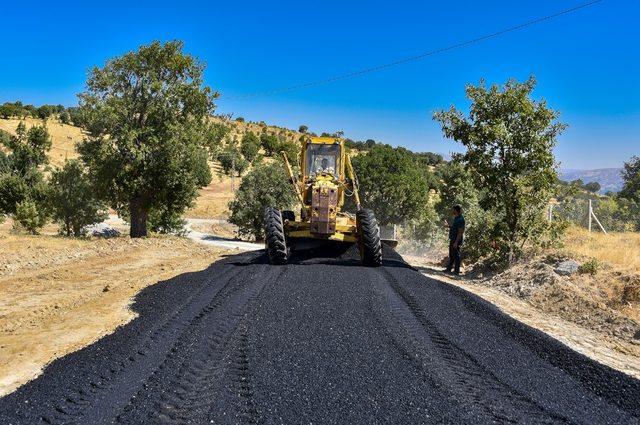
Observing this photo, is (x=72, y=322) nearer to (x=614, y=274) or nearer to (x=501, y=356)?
(x=501, y=356)

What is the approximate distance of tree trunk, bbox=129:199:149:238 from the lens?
19.1 metres

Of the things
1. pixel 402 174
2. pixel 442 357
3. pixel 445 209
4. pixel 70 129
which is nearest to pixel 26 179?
pixel 402 174

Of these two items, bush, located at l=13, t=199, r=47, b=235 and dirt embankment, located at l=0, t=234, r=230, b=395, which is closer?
dirt embankment, located at l=0, t=234, r=230, b=395

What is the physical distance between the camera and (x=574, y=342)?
705cm

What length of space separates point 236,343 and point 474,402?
102 inches

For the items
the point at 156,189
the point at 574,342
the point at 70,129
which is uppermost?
the point at 70,129

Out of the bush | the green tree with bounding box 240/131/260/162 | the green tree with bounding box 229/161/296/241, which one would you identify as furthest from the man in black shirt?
the green tree with bounding box 240/131/260/162

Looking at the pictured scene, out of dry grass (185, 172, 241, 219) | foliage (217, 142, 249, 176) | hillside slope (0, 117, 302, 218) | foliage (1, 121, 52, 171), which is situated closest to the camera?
foliage (1, 121, 52, 171)

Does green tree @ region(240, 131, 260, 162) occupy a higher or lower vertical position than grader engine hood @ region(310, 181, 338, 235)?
higher

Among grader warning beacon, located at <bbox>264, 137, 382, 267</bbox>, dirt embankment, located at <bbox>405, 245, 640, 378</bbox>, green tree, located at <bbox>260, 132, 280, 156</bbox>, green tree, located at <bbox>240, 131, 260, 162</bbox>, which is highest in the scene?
green tree, located at <bbox>260, 132, 280, 156</bbox>

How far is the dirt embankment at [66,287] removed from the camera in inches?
238

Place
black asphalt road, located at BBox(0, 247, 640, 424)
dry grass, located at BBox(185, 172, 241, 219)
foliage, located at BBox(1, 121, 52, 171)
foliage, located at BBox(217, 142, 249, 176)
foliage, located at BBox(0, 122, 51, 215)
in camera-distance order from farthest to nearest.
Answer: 1. foliage, located at BBox(217, 142, 249, 176)
2. dry grass, located at BBox(185, 172, 241, 219)
3. foliage, located at BBox(1, 121, 52, 171)
4. foliage, located at BBox(0, 122, 51, 215)
5. black asphalt road, located at BBox(0, 247, 640, 424)

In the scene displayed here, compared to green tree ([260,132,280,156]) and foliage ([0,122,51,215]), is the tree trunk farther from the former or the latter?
green tree ([260,132,280,156])

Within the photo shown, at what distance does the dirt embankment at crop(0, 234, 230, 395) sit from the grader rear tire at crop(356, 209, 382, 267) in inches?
152
